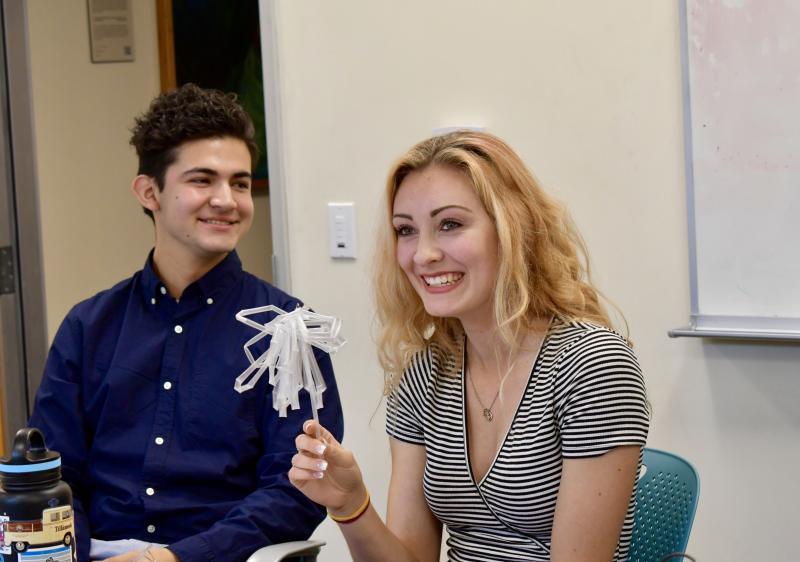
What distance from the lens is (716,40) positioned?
7.27 feet

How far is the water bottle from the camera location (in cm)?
130

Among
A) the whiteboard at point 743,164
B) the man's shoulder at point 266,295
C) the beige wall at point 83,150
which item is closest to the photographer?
the man's shoulder at point 266,295

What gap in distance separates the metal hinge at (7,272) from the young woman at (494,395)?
1.95m

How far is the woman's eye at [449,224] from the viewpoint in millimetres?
1684

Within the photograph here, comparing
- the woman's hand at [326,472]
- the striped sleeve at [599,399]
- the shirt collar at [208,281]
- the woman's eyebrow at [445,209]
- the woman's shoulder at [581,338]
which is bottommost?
the woman's hand at [326,472]

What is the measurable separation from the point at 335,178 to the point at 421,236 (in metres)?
1.12

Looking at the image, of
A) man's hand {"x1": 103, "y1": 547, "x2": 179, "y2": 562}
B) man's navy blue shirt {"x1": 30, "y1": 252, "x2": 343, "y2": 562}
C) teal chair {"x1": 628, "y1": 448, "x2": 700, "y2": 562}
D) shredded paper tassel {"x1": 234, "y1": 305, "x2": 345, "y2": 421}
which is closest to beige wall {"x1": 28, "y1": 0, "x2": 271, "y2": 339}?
man's navy blue shirt {"x1": 30, "y1": 252, "x2": 343, "y2": 562}

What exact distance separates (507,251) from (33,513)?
0.78m

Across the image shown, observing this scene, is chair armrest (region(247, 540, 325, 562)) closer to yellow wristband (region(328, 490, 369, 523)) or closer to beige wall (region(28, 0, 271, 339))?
yellow wristband (region(328, 490, 369, 523))

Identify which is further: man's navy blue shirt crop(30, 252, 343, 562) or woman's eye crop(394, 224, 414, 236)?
man's navy blue shirt crop(30, 252, 343, 562)

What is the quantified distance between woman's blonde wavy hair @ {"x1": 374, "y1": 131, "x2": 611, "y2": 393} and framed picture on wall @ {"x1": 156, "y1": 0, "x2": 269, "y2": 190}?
253 centimetres

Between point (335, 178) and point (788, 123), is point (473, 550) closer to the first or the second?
point (788, 123)

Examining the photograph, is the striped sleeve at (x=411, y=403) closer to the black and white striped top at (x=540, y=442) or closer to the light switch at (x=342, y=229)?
the black and white striped top at (x=540, y=442)

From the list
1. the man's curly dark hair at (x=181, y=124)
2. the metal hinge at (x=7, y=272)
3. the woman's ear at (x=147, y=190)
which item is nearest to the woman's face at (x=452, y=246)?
the man's curly dark hair at (x=181, y=124)
